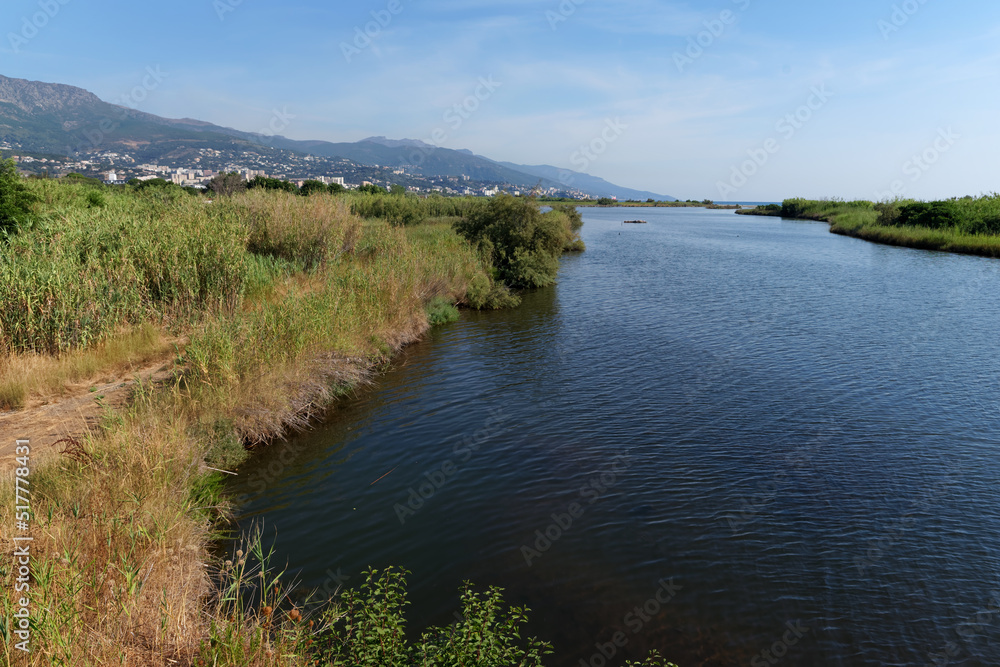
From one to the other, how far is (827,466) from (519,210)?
24.1m

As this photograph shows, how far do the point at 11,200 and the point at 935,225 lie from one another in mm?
69332

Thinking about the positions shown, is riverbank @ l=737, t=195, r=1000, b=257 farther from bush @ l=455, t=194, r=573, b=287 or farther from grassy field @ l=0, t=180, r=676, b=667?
grassy field @ l=0, t=180, r=676, b=667

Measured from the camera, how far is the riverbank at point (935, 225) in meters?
43.5

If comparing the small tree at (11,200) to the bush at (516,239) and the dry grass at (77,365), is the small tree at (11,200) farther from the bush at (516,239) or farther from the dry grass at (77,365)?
the bush at (516,239)

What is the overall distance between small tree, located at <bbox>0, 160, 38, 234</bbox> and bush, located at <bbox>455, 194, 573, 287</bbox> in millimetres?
20208

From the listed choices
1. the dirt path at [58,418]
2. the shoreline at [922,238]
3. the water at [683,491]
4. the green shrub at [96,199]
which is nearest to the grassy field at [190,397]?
the dirt path at [58,418]

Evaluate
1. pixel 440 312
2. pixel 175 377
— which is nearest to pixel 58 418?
pixel 175 377

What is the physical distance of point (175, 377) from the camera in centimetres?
1034

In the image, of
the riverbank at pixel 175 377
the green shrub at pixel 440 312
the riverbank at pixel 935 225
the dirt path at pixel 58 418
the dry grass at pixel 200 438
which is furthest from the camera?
the riverbank at pixel 935 225

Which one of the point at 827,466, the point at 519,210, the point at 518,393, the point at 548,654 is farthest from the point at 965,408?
the point at 519,210

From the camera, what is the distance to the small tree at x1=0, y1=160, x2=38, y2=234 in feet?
57.8

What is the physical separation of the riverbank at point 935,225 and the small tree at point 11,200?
6158 centimetres

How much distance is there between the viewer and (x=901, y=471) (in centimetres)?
970

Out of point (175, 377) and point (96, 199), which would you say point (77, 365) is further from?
point (96, 199)
